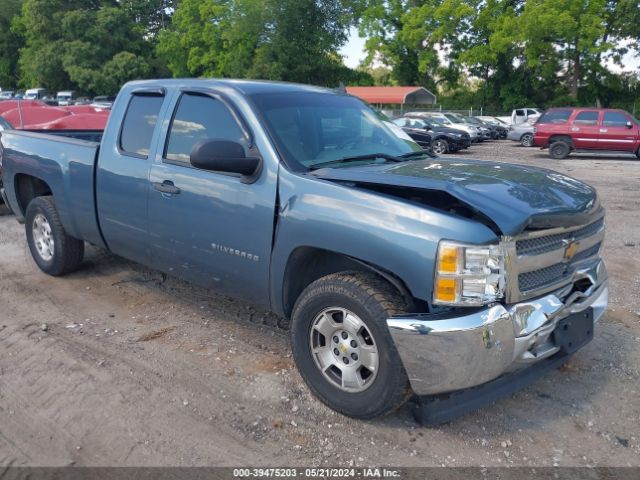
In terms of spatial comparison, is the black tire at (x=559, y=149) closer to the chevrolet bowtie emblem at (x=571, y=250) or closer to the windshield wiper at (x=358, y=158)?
the windshield wiper at (x=358, y=158)

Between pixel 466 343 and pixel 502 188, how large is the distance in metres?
0.96

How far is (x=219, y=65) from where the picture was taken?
56.2 m

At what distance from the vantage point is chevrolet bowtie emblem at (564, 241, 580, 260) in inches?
134

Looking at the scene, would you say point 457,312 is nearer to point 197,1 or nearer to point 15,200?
point 15,200

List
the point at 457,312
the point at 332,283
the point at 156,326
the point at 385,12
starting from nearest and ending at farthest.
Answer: the point at 457,312 < the point at 332,283 < the point at 156,326 < the point at 385,12

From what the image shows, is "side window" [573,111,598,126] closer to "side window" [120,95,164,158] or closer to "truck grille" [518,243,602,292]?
"truck grille" [518,243,602,292]

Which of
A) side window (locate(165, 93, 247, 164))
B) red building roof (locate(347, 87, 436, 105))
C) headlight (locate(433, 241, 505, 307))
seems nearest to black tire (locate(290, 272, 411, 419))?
headlight (locate(433, 241, 505, 307))

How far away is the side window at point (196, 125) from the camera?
4094 mm

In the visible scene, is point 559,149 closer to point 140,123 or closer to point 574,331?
point 140,123

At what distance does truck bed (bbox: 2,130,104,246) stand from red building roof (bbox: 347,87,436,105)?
3870 cm

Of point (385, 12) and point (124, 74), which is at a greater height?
point (385, 12)

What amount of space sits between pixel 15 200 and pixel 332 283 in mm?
4509

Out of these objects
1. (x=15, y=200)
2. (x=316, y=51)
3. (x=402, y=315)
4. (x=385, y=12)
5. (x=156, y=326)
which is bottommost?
(x=156, y=326)

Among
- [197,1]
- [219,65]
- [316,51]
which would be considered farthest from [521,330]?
[197,1]
